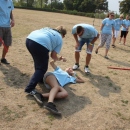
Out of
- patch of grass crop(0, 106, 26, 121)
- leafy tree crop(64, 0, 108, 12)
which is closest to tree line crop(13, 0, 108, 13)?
leafy tree crop(64, 0, 108, 12)

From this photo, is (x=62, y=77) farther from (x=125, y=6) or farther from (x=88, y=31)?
(x=125, y=6)

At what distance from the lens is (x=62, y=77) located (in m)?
4.89

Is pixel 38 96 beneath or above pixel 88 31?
beneath

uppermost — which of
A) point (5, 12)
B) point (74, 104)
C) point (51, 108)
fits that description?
point (5, 12)

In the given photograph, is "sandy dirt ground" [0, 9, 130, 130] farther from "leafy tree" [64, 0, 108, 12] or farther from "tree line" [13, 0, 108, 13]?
"leafy tree" [64, 0, 108, 12]

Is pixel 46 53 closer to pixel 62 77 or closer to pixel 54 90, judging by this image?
pixel 54 90

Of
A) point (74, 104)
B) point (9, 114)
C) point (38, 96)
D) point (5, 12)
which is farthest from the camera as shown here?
point (5, 12)

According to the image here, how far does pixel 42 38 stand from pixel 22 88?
4.09 ft

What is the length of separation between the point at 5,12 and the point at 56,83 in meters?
2.42

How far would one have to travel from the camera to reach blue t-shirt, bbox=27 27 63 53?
4.09 metres

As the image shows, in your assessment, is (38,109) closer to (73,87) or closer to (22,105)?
(22,105)

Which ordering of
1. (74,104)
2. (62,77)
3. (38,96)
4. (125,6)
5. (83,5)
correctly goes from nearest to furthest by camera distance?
(38,96)
(74,104)
(62,77)
(125,6)
(83,5)

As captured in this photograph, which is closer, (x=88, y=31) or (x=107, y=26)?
(x=88, y=31)

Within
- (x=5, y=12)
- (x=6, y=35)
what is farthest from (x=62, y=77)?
(x=5, y=12)
